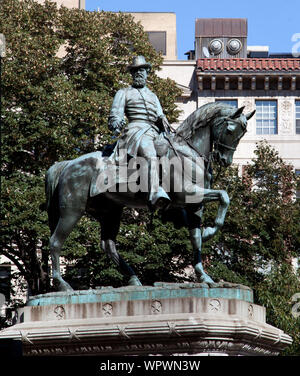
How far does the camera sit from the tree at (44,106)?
113ft

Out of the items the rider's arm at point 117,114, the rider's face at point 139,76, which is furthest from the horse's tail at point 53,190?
the rider's face at point 139,76

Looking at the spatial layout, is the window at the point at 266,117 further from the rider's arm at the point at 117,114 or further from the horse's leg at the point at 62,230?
the horse's leg at the point at 62,230

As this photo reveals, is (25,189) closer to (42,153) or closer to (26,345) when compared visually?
(42,153)

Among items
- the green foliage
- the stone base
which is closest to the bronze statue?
the stone base

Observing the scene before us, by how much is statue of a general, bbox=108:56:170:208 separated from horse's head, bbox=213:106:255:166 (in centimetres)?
101

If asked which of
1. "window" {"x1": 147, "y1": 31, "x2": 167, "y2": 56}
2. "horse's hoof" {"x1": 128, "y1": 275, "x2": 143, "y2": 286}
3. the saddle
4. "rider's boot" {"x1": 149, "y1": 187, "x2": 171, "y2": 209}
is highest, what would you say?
"window" {"x1": 147, "y1": 31, "x2": 167, "y2": 56}

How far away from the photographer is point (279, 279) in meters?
34.7

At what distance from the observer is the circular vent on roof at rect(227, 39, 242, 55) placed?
201ft

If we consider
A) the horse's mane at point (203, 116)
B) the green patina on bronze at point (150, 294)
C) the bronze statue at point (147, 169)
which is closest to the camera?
the green patina on bronze at point (150, 294)

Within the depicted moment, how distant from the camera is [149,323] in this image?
1736 cm

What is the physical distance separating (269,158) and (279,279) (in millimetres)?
9240

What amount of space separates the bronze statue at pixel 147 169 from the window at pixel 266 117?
1371 inches

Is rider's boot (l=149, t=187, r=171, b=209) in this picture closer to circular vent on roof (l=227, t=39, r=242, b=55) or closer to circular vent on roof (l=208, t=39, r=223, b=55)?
circular vent on roof (l=208, t=39, r=223, b=55)
